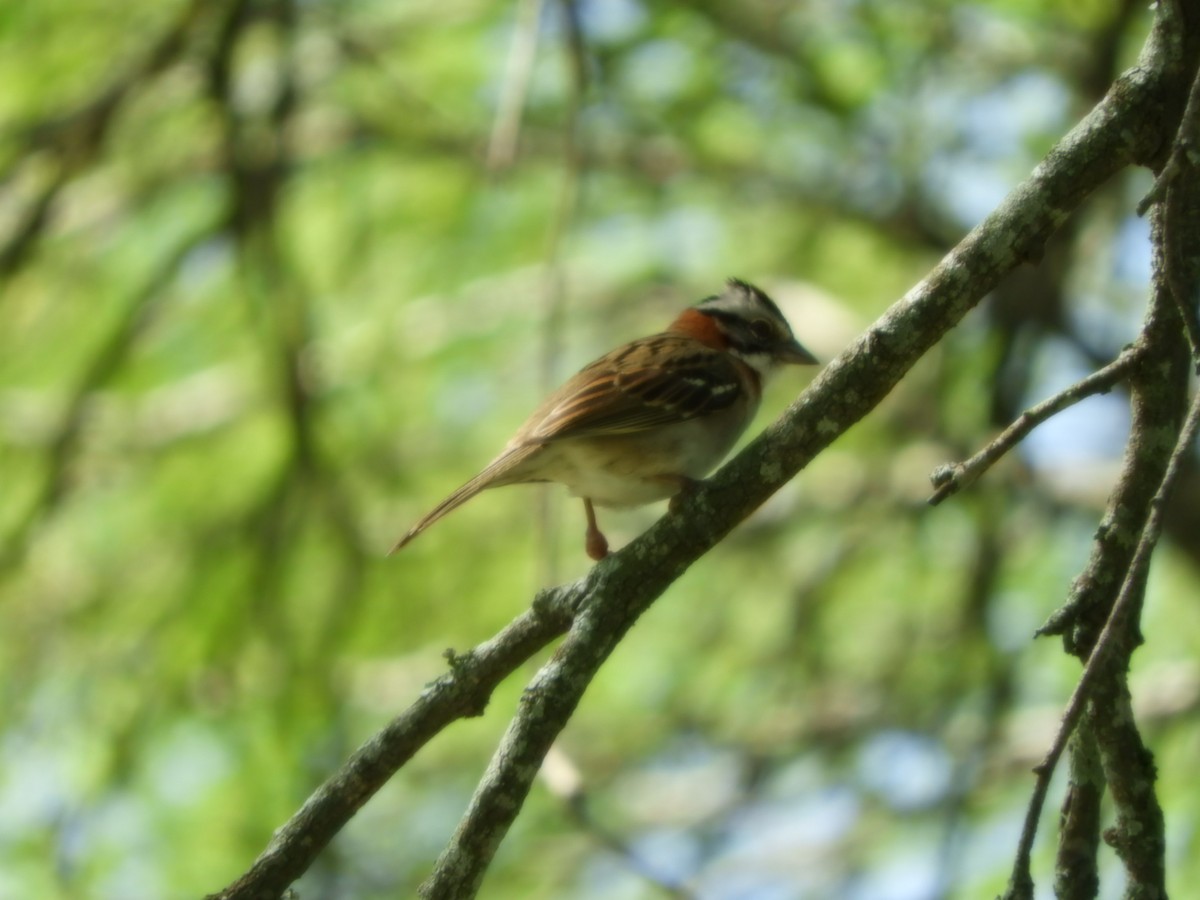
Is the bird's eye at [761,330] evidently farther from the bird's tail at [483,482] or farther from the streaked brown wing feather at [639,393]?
the bird's tail at [483,482]

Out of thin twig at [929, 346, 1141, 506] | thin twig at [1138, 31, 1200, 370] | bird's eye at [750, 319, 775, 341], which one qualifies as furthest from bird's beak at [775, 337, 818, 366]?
thin twig at [929, 346, 1141, 506]

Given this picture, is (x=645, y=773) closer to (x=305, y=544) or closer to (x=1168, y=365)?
(x=305, y=544)

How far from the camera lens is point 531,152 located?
10359mm

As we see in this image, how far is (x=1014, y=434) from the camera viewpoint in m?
3.26

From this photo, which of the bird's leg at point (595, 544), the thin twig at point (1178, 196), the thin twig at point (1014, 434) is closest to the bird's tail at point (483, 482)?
the bird's leg at point (595, 544)

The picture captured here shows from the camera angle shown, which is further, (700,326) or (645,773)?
(645,773)

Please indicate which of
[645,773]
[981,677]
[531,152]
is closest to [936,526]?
[981,677]

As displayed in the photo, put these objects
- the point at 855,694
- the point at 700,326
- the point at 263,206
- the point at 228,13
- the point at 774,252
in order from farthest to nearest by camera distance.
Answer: the point at 774,252 < the point at 855,694 < the point at 263,206 < the point at 228,13 < the point at 700,326

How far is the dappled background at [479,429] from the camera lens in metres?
8.56

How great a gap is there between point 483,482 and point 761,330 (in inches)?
86.2

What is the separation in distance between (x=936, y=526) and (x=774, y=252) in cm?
242

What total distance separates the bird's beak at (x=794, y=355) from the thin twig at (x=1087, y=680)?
437 cm

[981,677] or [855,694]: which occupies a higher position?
[855,694]

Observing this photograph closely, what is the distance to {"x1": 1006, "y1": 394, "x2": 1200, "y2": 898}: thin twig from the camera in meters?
2.74
